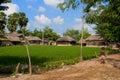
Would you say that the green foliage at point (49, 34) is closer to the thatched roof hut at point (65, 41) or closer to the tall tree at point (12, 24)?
the thatched roof hut at point (65, 41)

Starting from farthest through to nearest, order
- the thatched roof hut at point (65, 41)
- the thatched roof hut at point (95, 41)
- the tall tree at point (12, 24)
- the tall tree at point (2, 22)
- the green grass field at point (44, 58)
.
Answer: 1. the thatched roof hut at point (65, 41)
2. the thatched roof hut at point (95, 41)
3. the green grass field at point (44, 58)
4. the tall tree at point (2, 22)
5. the tall tree at point (12, 24)

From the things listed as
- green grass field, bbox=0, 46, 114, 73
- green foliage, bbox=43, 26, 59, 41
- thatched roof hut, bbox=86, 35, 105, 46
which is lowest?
green grass field, bbox=0, 46, 114, 73

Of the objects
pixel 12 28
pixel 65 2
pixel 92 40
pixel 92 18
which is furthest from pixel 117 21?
pixel 92 40

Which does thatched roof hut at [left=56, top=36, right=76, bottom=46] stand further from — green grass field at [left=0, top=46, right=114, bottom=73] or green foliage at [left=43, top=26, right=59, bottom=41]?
green grass field at [left=0, top=46, right=114, bottom=73]

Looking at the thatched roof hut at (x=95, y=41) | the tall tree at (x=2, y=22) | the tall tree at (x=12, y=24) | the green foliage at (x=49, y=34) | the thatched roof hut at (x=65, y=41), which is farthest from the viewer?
the green foliage at (x=49, y=34)

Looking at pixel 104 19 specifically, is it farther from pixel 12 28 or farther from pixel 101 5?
pixel 12 28

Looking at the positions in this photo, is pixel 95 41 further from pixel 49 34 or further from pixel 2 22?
pixel 2 22

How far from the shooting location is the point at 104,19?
815 inches

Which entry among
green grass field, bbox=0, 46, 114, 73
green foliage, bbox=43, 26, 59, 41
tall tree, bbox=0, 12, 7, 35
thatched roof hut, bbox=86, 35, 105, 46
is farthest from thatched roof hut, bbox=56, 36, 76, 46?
tall tree, bbox=0, 12, 7, 35

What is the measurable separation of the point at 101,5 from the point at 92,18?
3.77 ft

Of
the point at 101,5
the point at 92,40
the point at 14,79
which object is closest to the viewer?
the point at 14,79

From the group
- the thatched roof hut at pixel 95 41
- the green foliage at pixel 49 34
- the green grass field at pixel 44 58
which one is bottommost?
the green grass field at pixel 44 58

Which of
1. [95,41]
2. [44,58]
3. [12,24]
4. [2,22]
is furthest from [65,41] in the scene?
[12,24]

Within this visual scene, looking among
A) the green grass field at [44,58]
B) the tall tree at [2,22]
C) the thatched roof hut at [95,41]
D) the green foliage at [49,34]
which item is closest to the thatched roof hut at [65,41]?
the thatched roof hut at [95,41]
